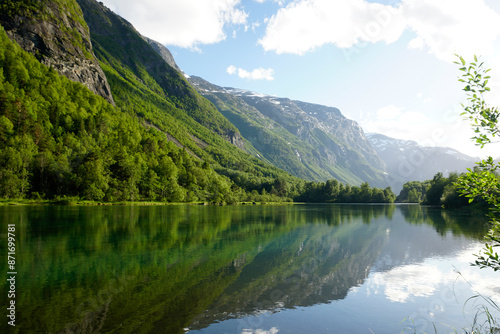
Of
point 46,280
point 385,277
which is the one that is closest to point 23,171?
point 46,280

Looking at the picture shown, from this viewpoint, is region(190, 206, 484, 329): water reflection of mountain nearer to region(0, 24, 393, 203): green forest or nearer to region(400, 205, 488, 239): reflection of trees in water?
region(400, 205, 488, 239): reflection of trees in water

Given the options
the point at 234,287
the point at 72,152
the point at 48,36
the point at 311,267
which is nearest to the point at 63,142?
the point at 72,152

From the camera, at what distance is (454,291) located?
1588 centimetres

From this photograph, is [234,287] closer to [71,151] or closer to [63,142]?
[71,151]

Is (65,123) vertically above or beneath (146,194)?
above

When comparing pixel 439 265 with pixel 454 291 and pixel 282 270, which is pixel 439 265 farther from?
pixel 282 270

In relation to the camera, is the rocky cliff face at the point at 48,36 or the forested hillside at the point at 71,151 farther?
the rocky cliff face at the point at 48,36

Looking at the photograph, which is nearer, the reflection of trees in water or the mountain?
the reflection of trees in water

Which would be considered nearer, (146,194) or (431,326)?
(431,326)

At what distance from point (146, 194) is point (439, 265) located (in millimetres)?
115523

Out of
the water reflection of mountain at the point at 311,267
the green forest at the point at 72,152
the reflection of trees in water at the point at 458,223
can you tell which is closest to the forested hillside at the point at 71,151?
the green forest at the point at 72,152

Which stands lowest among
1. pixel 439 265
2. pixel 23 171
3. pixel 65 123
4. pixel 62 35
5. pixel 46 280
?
pixel 439 265

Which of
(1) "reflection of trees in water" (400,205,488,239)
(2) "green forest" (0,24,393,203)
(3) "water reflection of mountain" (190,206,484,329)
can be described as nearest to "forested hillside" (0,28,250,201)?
(2) "green forest" (0,24,393,203)

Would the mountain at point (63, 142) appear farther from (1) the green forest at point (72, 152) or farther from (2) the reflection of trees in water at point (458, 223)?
(2) the reflection of trees in water at point (458, 223)
